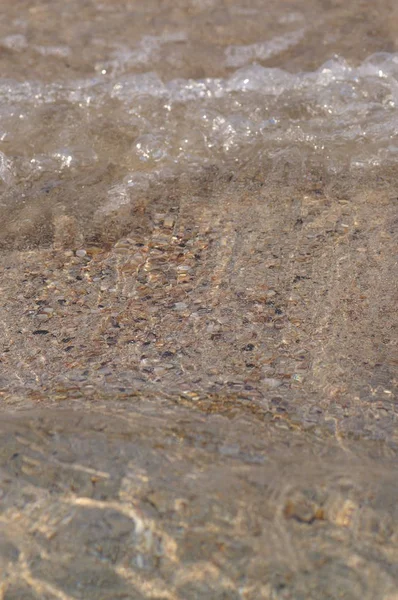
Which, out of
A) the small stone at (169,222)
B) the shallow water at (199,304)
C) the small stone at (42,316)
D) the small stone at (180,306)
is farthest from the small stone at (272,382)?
the small stone at (169,222)

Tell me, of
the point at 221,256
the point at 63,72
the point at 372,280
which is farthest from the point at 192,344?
the point at 63,72

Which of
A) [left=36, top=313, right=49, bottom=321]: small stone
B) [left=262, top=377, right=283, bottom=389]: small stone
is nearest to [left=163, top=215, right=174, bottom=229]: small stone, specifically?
[left=36, top=313, right=49, bottom=321]: small stone

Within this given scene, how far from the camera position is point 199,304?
2.84 metres

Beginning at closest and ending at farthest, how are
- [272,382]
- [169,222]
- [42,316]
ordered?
[272,382]
[42,316]
[169,222]

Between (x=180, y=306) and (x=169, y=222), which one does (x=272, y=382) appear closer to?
(x=180, y=306)

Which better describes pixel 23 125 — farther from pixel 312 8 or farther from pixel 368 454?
pixel 368 454

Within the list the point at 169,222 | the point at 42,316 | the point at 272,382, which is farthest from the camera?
the point at 169,222

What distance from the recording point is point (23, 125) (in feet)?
13.3

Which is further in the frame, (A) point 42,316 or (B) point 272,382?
(A) point 42,316

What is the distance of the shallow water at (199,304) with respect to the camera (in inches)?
74.4

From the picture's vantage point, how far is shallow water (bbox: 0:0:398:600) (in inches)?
74.4

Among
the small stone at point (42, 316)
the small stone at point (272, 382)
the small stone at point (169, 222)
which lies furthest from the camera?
the small stone at point (169, 222)

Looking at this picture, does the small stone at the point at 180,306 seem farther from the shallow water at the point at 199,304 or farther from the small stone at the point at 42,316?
the small stone at the point at 42,316

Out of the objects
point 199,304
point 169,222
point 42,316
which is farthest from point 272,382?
point 169,222
